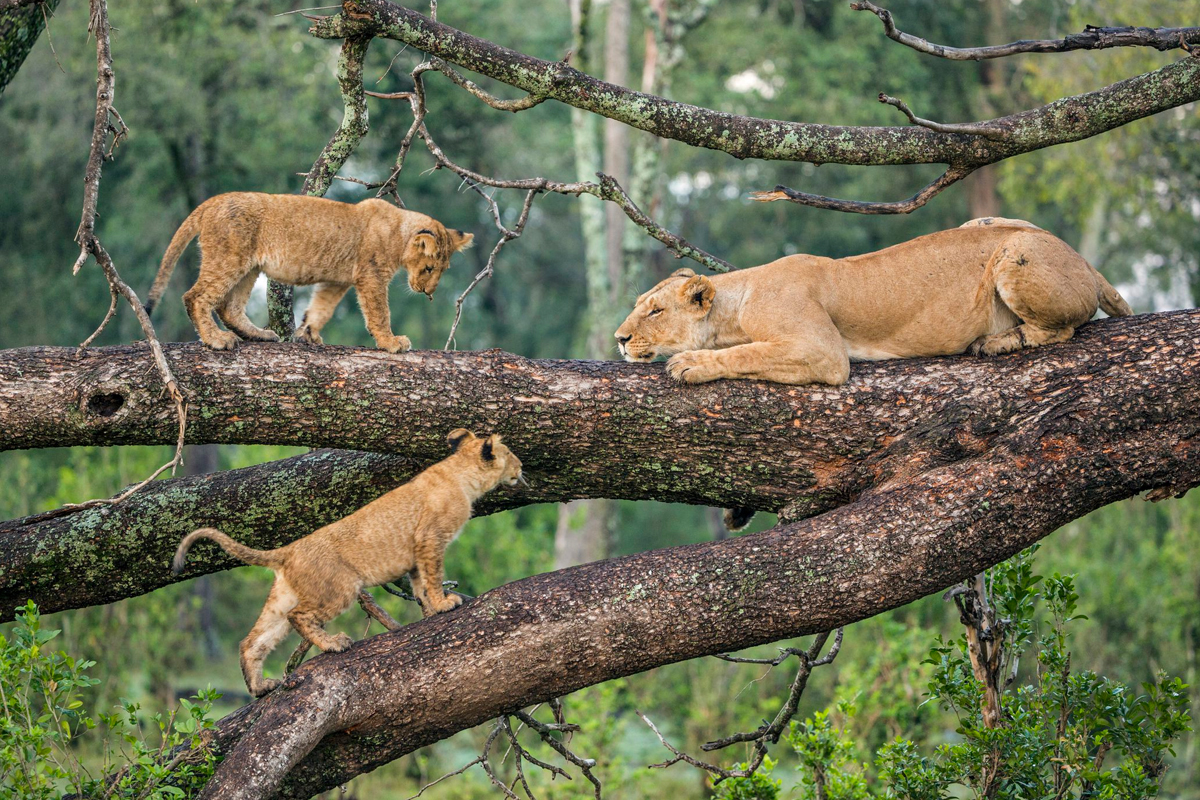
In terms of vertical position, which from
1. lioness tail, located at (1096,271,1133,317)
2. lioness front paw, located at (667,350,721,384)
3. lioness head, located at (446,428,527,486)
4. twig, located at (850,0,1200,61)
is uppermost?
twig, located at (850,0,1200,61)

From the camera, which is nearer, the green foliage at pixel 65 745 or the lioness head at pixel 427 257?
the green foliage at pixel 65 745

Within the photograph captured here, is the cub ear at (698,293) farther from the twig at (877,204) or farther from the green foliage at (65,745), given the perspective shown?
the green foliage at (65,745)

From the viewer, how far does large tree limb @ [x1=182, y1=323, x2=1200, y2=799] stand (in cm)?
395

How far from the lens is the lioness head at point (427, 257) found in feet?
18.8

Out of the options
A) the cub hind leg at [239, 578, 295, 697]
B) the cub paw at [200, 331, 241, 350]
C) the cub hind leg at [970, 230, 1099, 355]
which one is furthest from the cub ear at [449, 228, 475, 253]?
the cub hind leg at [970, 230, 1099, 355]

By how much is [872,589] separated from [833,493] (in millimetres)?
695

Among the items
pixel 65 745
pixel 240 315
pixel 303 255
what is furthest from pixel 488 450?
pixel 65 745

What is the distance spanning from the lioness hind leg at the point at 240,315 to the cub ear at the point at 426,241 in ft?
2.73

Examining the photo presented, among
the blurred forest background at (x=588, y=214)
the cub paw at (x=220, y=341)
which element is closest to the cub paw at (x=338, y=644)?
the cub paw at (x=220, y=341)

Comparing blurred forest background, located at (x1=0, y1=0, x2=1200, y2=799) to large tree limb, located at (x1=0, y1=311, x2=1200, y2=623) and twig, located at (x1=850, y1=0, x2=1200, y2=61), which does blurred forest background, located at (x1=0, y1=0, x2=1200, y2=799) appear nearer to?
large tree limb, located at (x1=0, y1=311, x2=1200, y2=623)

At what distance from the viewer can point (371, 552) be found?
4387 mm

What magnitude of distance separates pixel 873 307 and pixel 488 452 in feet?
6.50

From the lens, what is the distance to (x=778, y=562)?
164 inches

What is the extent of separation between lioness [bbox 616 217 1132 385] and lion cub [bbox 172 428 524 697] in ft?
3.33
